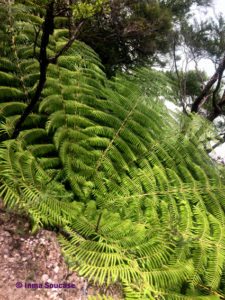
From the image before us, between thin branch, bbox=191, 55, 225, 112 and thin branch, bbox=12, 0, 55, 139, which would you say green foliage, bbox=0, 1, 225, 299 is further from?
thin branch, bbox=191, 55, 225, 112

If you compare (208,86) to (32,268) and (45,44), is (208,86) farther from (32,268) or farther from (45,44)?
(32,268)

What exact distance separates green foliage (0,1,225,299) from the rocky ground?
85 millimetres

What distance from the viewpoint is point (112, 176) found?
2.67 meters

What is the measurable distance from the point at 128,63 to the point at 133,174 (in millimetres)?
4906

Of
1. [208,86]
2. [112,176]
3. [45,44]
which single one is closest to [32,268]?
[112,176]

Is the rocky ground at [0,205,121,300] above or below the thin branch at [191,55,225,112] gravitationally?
below

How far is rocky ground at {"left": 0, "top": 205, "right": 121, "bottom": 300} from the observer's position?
1.79 metres

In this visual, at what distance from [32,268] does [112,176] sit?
983 mm

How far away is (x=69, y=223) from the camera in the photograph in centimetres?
217

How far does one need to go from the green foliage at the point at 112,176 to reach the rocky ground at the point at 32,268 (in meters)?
0.09

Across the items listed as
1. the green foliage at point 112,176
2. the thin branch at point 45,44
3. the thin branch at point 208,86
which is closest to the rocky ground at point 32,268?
the green foliage at point 112,176

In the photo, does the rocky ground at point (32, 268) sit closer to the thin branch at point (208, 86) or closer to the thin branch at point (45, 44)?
the thin branch at point (45, 44)

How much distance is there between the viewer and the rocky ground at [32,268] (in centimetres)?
179

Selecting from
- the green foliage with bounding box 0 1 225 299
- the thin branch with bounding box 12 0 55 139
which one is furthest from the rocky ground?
the thin branch with bounding box 12 0 55 139
